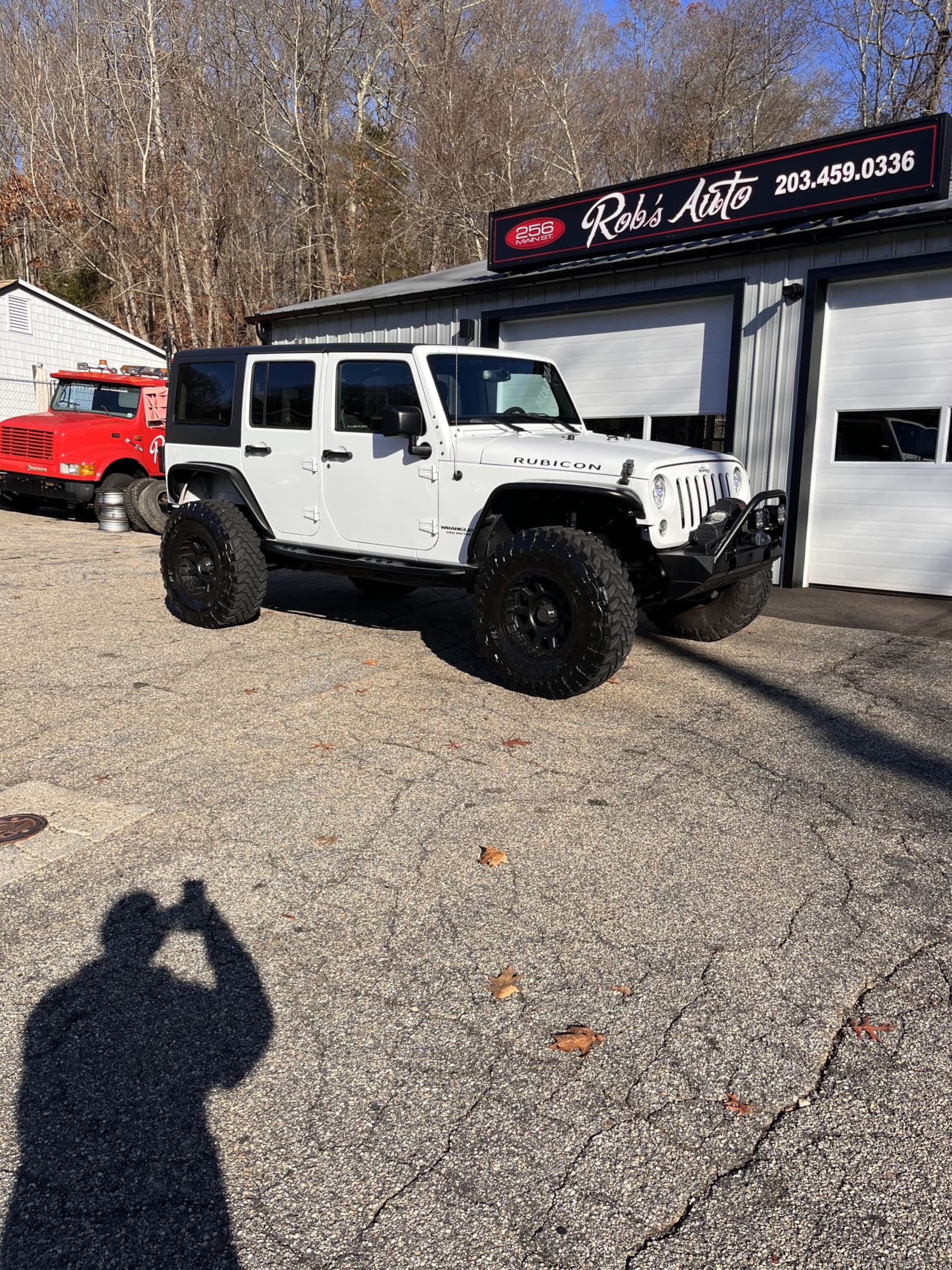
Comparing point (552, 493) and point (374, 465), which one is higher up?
point (374, 465)

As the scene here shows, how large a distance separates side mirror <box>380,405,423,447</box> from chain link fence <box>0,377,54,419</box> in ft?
62.4

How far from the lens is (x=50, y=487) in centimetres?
1401

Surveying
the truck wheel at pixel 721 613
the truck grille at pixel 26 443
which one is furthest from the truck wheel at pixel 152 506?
the truck wheel at pixel 721 613

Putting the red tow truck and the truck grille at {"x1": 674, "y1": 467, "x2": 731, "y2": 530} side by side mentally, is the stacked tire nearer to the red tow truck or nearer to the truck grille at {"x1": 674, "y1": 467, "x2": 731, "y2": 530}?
the red tow truck

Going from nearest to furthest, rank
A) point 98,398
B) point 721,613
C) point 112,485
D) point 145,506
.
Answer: point 721,613
point 145,506
point 112,485
point 98,398

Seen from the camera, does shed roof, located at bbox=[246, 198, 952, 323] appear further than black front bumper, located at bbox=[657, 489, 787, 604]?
Yes

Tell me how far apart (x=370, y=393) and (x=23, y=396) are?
63.6ft

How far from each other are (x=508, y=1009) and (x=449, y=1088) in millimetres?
367

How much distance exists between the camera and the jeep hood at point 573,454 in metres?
5.23

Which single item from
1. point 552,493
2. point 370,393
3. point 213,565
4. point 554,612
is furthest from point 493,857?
point 213,565

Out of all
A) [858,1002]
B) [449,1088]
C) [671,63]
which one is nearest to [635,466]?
[858,1002]

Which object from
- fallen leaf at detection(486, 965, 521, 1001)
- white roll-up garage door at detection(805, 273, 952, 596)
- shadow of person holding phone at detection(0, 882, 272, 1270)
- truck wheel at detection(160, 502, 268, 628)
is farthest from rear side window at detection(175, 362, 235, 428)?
white roll-up garage door at detection(805, 273, 952, 596)

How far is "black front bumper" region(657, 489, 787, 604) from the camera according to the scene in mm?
5207

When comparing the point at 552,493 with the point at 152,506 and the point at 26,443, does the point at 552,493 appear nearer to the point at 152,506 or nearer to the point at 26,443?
the point at 152,506
